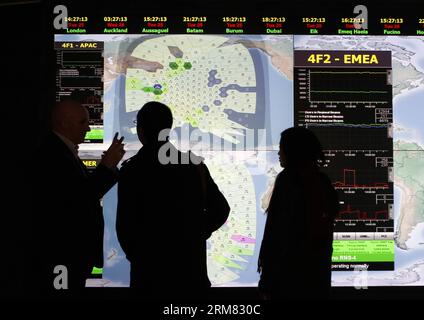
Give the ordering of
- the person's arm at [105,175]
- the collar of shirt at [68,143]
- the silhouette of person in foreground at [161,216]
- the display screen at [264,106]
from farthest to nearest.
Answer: the display screen at [264,106]
the collar of shirt at [68,143]
the person's arm at [105,175]
the silhouette of person in foreground at [161,216]

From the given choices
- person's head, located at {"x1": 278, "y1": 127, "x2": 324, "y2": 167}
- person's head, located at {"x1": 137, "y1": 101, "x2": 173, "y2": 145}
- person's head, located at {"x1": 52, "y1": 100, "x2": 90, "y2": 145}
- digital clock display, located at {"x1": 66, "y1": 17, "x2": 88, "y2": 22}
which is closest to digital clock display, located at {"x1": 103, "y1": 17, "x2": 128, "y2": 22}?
digital clock display, located at {"x1": 66, "y1": 17, "x2": 88, "y2": 22}

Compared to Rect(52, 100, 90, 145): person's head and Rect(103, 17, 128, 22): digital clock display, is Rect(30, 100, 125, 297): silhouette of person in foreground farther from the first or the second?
Rect(103, 17, 128, 22): digital clock display

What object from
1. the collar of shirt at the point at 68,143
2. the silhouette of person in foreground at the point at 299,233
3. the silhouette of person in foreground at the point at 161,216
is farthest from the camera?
the collar of shirt at the point at 68,143

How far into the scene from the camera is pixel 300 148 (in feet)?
9.27

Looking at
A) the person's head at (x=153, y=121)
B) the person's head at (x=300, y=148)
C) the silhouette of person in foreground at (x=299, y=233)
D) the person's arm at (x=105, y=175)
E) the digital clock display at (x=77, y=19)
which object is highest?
the digital clock display at (x=77, y=19)

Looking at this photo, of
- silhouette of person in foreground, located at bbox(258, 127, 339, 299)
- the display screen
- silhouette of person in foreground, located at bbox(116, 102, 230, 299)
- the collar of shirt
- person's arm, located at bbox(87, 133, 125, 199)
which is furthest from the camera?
the display screen

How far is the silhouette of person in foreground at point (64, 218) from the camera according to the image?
2.93 meters

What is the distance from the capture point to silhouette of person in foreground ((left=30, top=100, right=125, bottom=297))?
293 cm

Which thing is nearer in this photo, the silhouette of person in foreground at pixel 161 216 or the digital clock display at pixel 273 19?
the silhouette of person in foreground at pixel 161 216

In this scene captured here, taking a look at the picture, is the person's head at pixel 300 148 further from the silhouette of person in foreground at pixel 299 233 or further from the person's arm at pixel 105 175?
the person's arm at pixel 105 175

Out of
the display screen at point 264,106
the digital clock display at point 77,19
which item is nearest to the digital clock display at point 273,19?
the display screen at point 264,106

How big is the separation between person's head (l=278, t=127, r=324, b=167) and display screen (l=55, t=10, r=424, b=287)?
1.44m

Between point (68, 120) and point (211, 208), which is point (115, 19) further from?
point (211, 208)

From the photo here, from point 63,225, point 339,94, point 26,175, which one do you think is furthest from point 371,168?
point 26,175
